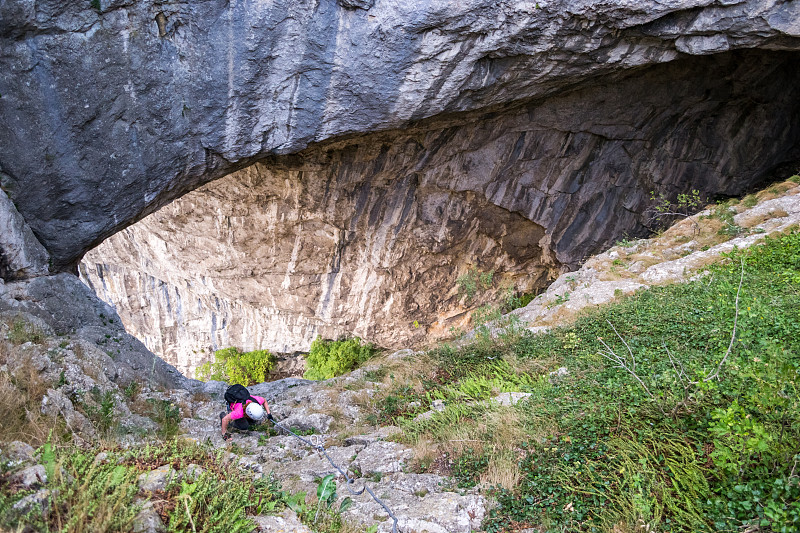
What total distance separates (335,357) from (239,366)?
3.51m

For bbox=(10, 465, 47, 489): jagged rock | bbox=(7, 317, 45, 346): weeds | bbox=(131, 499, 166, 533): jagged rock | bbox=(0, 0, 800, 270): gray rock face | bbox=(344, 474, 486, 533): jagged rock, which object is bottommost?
bbox=(344, 474, 486, 533): jagged rock

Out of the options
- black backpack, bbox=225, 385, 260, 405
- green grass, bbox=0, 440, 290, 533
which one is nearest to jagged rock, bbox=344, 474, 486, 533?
green grass, bbox=0, 440, 290, 533

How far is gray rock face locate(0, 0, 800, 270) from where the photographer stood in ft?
19.9

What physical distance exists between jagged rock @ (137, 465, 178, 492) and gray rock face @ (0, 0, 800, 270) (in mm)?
5115

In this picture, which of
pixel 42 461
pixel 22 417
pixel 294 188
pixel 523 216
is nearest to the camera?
pixel 42 461

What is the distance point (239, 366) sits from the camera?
16188 mm

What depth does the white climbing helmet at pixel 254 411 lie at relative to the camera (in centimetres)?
614

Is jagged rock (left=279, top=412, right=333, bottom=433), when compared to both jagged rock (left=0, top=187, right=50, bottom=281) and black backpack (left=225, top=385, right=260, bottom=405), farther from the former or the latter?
jagged rock (left=0, top=187, right=50, bottom=281)

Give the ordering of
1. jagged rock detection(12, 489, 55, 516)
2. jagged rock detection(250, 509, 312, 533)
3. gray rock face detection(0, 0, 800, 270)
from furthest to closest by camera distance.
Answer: gray rock face detection(0, 0, 800, 270)
jagged rock detection(250, 509, 312, 533)
jagged rock detection(12, 489, 55, 516)

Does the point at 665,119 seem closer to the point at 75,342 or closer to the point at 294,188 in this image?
the point at 294,188

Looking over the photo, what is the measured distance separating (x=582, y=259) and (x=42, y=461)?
1342 centimetres

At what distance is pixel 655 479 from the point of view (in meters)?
3.50

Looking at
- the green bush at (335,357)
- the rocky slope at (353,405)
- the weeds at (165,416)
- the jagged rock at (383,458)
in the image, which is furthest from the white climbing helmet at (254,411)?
the green bush at (335,357)

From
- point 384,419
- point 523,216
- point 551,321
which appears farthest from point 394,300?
point 384,419
